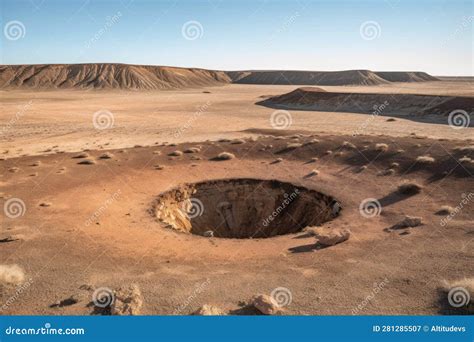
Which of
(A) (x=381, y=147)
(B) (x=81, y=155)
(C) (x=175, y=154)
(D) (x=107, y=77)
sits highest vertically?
(D) (x=107, y=77)

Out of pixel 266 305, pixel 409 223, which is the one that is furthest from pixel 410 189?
pixel 266 305

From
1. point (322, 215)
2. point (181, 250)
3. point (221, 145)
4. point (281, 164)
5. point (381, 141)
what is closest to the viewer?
point (181, 250)

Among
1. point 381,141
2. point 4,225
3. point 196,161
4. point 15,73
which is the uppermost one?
point 15,73

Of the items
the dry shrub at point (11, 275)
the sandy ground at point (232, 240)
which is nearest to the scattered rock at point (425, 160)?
the sandy ground at point (232, 240)

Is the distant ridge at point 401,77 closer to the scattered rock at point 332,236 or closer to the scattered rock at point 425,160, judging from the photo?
the scattered rock at point 425,160

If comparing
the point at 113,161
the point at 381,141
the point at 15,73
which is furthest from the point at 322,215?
the point at 15,73

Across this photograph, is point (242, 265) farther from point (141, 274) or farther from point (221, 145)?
point (221, 145)

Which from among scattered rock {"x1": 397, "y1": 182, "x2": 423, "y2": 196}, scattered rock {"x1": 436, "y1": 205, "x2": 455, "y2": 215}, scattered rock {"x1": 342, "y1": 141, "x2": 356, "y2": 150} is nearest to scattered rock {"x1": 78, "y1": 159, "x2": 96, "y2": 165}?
scattered rock {"x1": 342, "y1": 141, "x2": 356, "y2": 150}

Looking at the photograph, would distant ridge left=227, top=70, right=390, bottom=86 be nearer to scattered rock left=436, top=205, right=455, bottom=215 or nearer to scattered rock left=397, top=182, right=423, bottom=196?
scattered rock left=397, top=182, right=423, bottom=196

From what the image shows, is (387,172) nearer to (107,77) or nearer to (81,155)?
(81,155)
